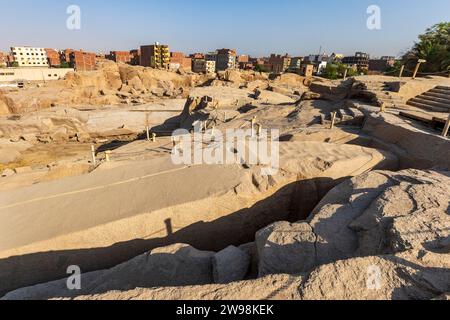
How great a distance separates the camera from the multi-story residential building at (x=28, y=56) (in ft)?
208

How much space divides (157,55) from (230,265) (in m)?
58.8

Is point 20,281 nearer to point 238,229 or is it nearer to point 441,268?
point 238,229

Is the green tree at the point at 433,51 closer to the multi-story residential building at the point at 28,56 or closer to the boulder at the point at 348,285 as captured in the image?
the boulder at the point at 348,285

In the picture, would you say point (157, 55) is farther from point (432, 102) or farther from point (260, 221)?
point (260, 221)

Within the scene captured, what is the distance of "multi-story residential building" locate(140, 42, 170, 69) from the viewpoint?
54750mm

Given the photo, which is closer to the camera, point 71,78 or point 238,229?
point 238,229

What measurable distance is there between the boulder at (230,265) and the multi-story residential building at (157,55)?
2212 inches

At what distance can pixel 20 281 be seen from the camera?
454 centimetres

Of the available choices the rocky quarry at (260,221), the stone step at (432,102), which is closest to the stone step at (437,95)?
the rocky quarry at (260,221)

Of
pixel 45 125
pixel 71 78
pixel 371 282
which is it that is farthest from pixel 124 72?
pixel 371 282

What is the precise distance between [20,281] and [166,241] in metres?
2.61

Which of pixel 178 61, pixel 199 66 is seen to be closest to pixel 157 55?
pixel 178 61

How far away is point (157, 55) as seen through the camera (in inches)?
2172

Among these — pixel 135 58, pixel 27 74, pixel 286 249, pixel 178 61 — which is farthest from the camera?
pixel 135 58
